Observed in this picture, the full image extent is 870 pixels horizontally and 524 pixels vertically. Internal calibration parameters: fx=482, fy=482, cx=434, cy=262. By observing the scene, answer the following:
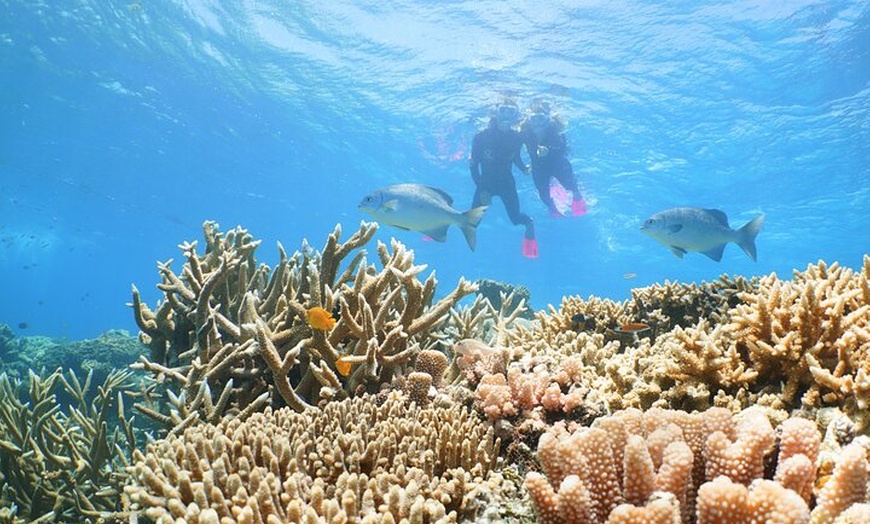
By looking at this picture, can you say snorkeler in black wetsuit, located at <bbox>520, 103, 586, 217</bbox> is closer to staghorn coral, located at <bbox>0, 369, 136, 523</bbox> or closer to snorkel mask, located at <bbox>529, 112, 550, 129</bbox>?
snorkel mask, located at <bbox>529, 112, 550, 129</bbox>

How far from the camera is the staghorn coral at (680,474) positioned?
1.42 meters

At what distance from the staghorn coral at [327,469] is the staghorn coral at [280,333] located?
0.67m

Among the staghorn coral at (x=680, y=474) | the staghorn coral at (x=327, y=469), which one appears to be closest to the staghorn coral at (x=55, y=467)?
the staghorn coral at (x=327, y=469)

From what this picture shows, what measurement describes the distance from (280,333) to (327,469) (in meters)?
1.75

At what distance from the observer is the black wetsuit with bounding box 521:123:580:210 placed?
1405 cm

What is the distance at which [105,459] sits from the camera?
12.4 ft

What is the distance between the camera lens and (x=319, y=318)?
11.6 feet

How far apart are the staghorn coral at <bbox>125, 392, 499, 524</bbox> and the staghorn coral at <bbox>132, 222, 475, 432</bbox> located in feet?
2.18

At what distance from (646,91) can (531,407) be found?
22.0 m

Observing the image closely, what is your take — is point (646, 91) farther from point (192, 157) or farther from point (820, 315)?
point (192, 157)

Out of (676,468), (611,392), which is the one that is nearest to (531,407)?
(611,392)

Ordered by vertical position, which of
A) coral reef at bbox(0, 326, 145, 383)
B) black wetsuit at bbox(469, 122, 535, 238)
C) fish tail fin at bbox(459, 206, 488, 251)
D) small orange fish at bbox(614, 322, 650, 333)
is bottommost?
small orange fish at bbox(614, 322, 650, 333)

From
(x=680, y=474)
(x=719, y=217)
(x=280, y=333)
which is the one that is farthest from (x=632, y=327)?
(x=280, y=333)

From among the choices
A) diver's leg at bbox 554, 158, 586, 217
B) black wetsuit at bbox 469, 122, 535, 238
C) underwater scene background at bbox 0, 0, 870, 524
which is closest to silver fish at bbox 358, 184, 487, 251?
underwater scene background at bbox 0, 0, 870, 524
